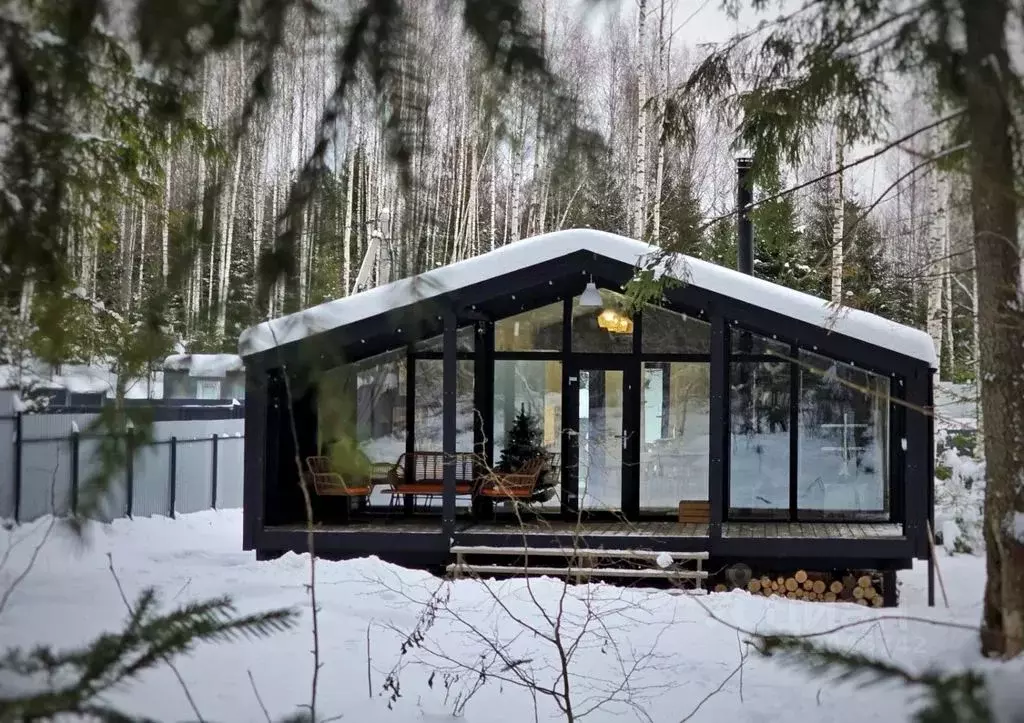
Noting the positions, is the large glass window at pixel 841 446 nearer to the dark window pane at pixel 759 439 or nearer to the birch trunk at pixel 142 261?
the dark window pane at pixel 759 439

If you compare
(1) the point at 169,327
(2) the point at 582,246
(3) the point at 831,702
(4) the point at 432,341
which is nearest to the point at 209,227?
(1) the point at 169,327

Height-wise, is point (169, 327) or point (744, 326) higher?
point (744, 326)

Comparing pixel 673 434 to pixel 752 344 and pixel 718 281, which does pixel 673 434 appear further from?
pixel 718 281

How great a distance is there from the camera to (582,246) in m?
9.30

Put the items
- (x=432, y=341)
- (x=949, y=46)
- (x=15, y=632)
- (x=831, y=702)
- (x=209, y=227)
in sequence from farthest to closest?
(x=432, y=341), (x=15, y=632), (x=831, y=702), (x=209, y=227), (x=949, y=46)

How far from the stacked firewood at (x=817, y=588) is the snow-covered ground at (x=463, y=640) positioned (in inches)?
13.7

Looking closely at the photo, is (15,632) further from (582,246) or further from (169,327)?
(169,327)

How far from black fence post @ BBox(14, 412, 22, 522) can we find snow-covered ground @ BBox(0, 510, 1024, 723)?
0.46m

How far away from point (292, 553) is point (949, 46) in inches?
356

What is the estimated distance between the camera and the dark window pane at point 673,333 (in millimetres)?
10977

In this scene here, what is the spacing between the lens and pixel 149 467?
1159cm

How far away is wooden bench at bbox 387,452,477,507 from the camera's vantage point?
1061cm

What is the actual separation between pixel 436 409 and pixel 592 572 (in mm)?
2807

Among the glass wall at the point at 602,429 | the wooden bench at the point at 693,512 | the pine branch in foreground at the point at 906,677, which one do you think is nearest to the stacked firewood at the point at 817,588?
the wooden bench at the point at 693,512
